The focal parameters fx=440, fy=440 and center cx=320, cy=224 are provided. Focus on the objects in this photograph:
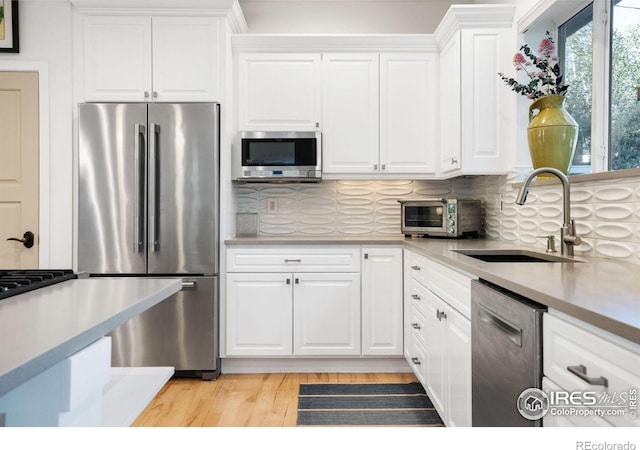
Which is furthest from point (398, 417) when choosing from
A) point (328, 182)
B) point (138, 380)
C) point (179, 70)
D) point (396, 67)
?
point (179, 70)

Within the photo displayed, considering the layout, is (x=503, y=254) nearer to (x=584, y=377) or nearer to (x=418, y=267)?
(x=418, y=267)

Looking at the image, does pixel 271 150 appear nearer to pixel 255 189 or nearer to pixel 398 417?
pixel 255 189

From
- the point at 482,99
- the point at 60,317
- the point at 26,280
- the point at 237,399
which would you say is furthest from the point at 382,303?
the point at 60,317

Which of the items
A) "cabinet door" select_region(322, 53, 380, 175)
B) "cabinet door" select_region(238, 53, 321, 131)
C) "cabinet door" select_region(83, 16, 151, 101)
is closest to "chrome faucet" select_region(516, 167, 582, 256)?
"cabinet door" select_region(322, 53, 380, 175)

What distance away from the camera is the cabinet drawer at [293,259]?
2.94 metres

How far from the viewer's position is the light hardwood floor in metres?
2.27

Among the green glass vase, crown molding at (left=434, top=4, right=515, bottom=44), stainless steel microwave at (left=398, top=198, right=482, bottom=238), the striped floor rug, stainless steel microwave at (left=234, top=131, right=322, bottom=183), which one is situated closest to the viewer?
the green glass vase

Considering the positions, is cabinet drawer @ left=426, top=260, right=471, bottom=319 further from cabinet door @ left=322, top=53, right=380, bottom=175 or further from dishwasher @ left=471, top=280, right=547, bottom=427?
cabinet door @ left=322, top=53, right=380, bottom=175

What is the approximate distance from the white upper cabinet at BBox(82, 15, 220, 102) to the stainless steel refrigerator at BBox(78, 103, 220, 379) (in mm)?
139

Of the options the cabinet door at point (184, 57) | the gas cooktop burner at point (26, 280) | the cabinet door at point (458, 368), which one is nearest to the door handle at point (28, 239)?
the cabinet door at point (184, 57)

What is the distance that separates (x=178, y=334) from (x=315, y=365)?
37.0 inches

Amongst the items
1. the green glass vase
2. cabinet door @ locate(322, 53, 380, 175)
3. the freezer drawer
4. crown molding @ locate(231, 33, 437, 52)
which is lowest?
the freezer drawer

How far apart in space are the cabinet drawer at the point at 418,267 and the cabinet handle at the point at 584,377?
1.45 metres

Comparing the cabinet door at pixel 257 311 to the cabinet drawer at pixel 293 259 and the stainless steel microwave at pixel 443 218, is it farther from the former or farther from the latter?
the stainless steel microwave at pixel 443 218
